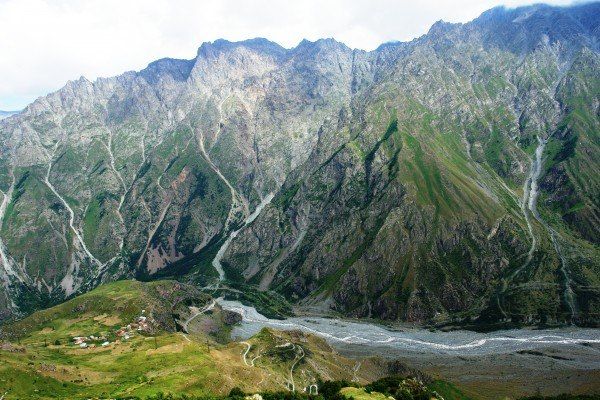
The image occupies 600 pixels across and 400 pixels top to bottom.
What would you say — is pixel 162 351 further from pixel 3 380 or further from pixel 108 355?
pixel 3 380

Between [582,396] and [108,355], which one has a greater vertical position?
[108,355]

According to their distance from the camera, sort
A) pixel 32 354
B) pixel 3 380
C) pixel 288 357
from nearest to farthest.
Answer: pixel 3 380, pixel 32 354, pixel 288 357

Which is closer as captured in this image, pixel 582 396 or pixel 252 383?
pixel 252 383

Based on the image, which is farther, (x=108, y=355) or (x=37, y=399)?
(x=108, y=355)

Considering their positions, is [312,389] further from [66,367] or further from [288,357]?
[66,367]

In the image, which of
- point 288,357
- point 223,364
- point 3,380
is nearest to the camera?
point 3,380

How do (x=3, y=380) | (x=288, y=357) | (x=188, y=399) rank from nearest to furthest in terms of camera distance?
1. (x=188, y=399)
2. (x=3, y=380)
3. (x=288, y=357)

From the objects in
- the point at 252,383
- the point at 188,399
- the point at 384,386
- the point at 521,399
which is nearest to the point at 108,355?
the point at 252,383

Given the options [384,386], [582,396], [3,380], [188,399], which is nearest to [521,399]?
[582,396]

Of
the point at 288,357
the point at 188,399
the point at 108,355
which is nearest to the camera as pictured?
the point at 188,399
